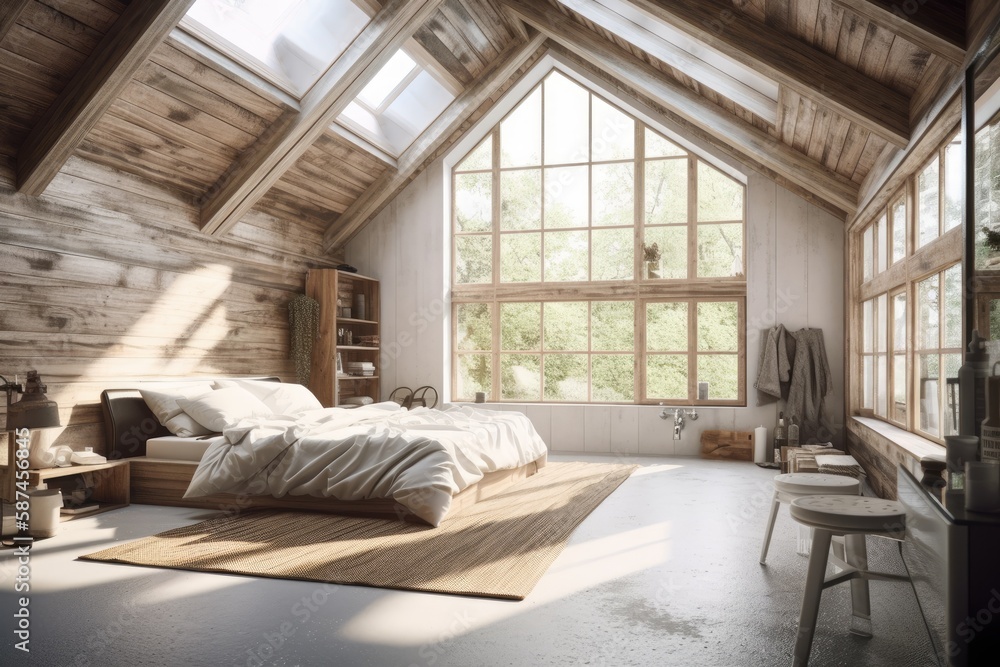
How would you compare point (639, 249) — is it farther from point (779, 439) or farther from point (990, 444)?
point (990, 444)

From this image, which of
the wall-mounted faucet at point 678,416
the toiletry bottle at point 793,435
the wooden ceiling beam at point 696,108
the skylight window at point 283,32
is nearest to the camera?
the skylight window at point 283,32

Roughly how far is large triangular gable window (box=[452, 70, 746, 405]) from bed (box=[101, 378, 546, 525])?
2.81 meters

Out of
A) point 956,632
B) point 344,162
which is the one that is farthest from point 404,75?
point 956,632

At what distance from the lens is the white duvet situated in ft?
14.9

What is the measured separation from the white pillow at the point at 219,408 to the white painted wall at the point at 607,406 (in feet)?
9.62

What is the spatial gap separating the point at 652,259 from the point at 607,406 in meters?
1.68

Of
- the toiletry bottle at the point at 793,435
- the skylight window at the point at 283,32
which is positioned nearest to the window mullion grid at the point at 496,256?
the skylight window at the point at 283,32

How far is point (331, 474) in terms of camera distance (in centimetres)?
472

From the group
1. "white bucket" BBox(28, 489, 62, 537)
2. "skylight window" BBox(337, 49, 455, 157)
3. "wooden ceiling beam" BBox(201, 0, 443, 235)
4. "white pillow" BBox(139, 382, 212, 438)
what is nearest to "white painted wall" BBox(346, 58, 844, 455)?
"skylight window" BBox(337, 49, 455, 157)

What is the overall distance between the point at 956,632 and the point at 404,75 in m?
6.83

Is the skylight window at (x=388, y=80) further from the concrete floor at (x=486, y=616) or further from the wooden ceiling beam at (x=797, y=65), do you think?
the concrete floor at (x=486, y=616)

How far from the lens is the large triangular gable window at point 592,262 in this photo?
314 inches

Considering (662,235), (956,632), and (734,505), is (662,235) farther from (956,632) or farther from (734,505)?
(956,632)

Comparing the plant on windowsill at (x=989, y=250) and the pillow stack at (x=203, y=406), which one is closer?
the plant on windowsill at (x=989, y=250)
